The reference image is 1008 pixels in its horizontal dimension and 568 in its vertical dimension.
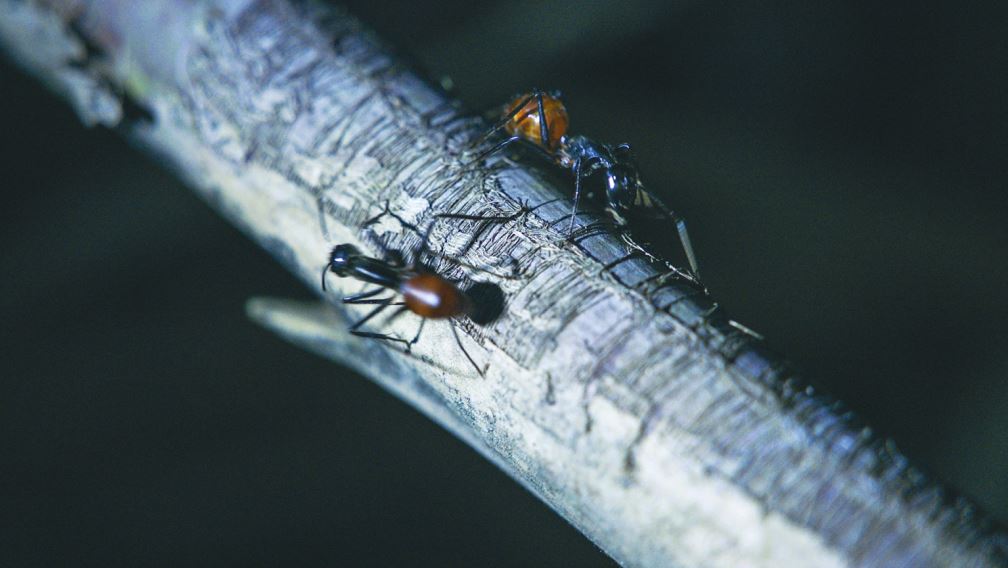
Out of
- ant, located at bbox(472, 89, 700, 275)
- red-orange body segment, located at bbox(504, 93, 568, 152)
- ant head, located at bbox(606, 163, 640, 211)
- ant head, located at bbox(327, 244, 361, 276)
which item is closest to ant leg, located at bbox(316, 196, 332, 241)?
ant head, located at bbox(327, 244, 361, 276)

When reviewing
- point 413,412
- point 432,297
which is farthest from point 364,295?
point 413,412

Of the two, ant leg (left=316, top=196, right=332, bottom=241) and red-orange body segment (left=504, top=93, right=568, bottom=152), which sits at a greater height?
red-orange body segment (left=504, top=93, right=568, bottom=152)

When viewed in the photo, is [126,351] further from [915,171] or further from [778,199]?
[915,171]

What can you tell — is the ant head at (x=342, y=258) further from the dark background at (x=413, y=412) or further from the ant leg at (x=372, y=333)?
the dark background at (x=413, y=412)

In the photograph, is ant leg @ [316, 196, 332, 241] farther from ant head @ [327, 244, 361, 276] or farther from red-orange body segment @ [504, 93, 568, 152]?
red-orange body segment @ [504, 93, 568, 152]

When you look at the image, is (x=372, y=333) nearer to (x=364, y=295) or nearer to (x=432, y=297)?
(x=364, y=295)
